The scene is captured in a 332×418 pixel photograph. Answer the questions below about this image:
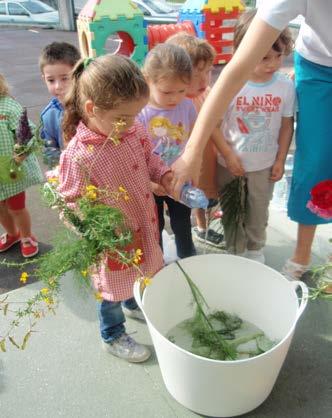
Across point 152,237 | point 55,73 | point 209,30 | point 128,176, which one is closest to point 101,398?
point 152,237

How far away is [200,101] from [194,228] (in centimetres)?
77

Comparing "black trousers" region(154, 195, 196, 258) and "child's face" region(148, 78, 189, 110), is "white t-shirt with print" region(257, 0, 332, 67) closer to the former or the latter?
"child's face" region(148, 78, 189, 110)

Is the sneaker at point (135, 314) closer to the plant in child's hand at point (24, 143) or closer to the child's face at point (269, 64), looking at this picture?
the plant in child's hand at point (24, 143)

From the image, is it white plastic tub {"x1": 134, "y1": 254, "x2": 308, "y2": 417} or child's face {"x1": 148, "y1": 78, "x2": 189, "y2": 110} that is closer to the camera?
white plastic tub {"x1": 134, "y1": 254, "x2": 308, "y2": 417}

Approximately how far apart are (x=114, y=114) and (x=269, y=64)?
71cm

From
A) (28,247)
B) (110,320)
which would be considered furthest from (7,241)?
(110,320)

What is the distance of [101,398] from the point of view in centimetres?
149

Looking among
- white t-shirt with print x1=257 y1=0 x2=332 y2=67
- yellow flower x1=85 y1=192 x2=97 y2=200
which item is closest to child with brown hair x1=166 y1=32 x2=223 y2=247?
white t-shirt with print x1=257 y1=0 x2=332 y2=67

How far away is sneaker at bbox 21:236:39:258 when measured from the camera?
7.47ft

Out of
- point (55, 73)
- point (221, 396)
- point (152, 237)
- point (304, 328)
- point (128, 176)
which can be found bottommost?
point (304, 328)

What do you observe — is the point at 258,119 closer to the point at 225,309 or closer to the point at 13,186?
the point at 225,309

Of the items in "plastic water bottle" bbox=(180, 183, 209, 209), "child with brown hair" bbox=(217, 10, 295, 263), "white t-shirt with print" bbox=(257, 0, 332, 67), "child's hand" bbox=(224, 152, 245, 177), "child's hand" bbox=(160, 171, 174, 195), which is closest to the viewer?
"white t-shirt with print" bbox=(257, 0, 332, 67)

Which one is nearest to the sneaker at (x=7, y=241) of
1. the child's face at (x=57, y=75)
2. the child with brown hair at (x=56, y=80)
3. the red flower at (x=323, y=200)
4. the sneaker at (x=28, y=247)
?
the sneaker at (x=28, y=247)

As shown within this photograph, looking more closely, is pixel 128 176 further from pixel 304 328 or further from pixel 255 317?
pixel 304 328
